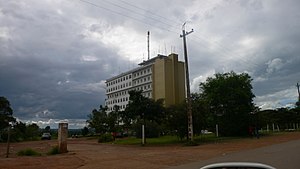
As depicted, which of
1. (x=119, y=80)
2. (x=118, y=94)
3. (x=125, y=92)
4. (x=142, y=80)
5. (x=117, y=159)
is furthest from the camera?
(x=119, y=80)

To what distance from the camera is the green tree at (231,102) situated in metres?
46.1

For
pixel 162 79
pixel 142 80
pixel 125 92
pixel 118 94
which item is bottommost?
pixel 118 94

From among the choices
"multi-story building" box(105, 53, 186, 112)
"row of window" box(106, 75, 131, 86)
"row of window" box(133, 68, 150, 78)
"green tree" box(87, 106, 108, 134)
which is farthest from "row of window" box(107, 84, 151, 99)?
"green tree" box(87, 106, 108, 134)

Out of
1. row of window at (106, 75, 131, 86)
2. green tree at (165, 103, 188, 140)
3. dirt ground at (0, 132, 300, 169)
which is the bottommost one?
dirt ground at (0, 132, 300, 169)

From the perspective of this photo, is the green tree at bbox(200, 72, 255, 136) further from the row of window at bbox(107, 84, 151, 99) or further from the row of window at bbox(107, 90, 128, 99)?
the row of window at bbox(107, 90, 128, 99)

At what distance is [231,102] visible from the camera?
4612cm

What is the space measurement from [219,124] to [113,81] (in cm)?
9537

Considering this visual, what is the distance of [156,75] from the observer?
363 feet

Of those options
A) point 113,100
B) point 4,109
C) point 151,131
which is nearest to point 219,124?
point 151,131

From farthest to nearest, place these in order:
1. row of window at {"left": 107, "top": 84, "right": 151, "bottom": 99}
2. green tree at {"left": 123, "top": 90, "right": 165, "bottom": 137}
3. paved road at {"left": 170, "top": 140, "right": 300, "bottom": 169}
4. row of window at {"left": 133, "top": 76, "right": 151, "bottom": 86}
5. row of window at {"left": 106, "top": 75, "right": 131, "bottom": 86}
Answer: row of window at {"left": 106, "top": 75, "right": 131, "bottom": 86}
row of window at {"left": 107, "top": 84, "right": 151, "bottom": 99}
row of window at {"left": 133, "top": 76, "right": 151, "bottom": 86}
green tree at {"left": 123, "top": 90, "right": 165, "bottom": 137}
paved road at {"left": 170, "top": 140, "right": 300, "bottom": 169}

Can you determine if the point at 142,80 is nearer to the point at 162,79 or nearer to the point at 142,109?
the point at 162,79

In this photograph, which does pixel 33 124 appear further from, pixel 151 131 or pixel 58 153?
pixel 58 153

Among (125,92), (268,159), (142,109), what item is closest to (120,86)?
(125,92)

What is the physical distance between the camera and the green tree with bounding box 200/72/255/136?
4609 cm
